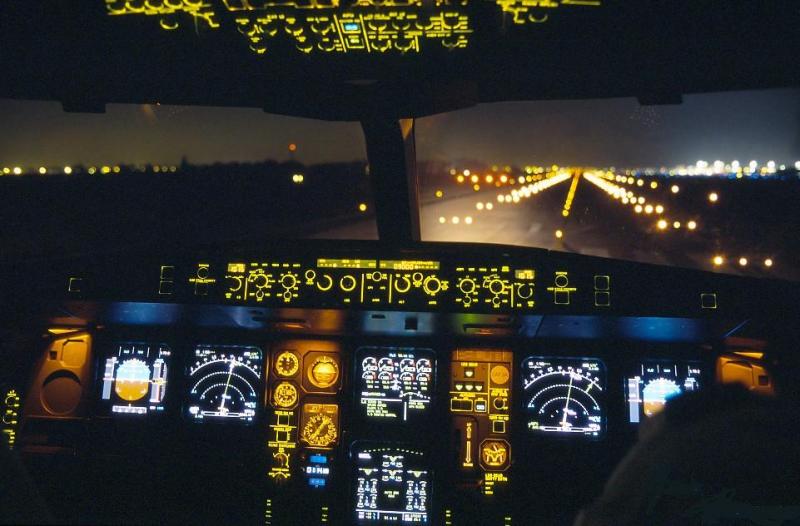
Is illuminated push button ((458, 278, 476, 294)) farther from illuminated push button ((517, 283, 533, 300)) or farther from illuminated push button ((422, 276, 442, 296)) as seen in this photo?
illuminated push button ((517, 283, 533, 300))

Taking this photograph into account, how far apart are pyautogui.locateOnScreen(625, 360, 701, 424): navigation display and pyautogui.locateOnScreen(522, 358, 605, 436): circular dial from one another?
20 cm

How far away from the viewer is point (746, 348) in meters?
4.52

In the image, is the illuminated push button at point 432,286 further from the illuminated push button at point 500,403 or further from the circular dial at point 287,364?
the circular dial at point 287,364

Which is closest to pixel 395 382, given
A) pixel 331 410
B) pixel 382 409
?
pixel 382 409

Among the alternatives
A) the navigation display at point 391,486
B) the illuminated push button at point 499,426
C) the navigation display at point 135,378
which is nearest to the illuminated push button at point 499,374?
the illuminated push button at point 499,426

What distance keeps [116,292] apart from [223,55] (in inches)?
61.8

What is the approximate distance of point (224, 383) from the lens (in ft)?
15.5

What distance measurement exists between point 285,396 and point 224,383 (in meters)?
0.43

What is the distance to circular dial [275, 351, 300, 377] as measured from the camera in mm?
4754

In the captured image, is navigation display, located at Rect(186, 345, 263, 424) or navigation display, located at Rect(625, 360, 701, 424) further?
navigation display, located at Rect(186, 345, 263, 424)

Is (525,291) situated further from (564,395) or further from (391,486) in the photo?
(391,486)

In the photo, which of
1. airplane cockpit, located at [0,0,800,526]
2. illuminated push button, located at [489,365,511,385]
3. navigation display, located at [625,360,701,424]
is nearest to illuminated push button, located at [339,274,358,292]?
airplane cockpit, located at [0,0,800,526]

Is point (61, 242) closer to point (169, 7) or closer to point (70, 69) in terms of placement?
point (70, 69)

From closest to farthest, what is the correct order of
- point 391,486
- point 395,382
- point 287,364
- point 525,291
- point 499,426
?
1. point 525,291
2. point 391,486
3. point 499,426
4. point 395,382
5. point 287,364
